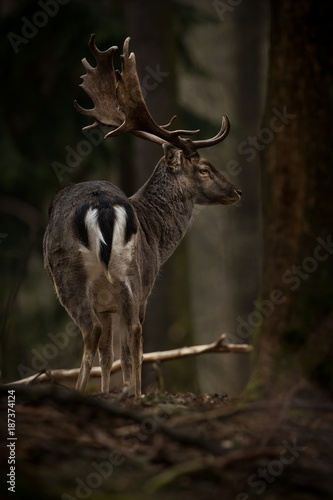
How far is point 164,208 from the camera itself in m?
8.05

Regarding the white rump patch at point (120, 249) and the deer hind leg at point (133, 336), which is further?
the deer hind leg at point (133, 336)

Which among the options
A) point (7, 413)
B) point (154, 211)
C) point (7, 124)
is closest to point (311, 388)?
point (7, 413)

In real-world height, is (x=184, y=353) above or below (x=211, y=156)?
below

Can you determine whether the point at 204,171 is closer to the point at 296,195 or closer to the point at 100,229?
the point at 100,229

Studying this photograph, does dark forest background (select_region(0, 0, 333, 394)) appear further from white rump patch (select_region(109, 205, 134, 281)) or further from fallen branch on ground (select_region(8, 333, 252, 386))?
fallen branch on ground (select_region(8, 333, 252, 386))

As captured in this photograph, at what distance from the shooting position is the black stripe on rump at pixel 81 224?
6.22m

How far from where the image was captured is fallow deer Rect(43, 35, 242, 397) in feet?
20.6

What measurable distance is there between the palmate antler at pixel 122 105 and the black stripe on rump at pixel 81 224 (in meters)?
1.15

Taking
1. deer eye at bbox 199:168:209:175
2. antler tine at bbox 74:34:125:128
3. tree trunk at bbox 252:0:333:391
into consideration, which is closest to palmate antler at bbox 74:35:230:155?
antler tine at bbox 74:34:125:128

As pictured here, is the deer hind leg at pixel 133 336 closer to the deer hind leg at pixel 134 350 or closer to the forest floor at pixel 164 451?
the deer hind leg at pixel 134 350

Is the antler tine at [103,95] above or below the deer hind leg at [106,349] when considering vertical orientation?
above

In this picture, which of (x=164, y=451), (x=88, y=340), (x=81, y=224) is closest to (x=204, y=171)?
(x=81, y=224)

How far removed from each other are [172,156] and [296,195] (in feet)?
10.1

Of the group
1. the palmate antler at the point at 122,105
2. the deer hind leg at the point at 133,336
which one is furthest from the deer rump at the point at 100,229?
the palmate antler at the point at 122,105
